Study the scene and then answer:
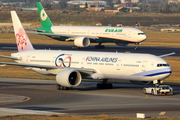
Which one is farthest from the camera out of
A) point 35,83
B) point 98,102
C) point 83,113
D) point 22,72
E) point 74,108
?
point 22,72

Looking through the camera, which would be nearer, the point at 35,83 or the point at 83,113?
the point at 83,113

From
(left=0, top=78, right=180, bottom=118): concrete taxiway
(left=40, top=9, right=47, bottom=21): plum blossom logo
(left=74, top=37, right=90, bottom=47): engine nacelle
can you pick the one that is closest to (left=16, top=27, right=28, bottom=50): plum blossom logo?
(left=0, top=78, right=180, bottom=118): concrete taxiway

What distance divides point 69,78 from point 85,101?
745 cm

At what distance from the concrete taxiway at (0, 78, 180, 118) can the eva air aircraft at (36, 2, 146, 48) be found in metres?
45.6

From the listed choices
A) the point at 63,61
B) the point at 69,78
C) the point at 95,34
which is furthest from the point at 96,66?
the point at 95,34

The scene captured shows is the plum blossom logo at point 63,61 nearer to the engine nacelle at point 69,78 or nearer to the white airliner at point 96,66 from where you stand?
the white airliner at point 96,66

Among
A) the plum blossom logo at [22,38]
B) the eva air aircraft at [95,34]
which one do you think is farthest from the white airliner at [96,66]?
the eva air aircraft at [95,34]

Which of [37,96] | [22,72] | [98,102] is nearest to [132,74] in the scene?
[98,102]

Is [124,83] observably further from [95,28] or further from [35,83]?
[95,28]

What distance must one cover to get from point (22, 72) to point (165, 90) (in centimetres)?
3002

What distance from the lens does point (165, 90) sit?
147 ft

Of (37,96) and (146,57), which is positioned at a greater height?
(146,57)

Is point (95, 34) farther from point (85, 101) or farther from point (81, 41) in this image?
point (85, 101)

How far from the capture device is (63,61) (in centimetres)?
5128
